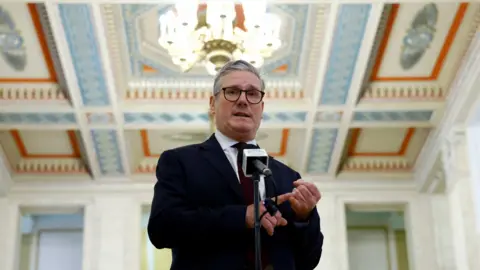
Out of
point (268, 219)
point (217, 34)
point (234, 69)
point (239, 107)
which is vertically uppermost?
point (217, 34)

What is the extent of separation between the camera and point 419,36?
26.5 feet

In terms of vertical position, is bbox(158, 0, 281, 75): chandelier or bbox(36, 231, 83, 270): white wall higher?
bbox(158, 0, 281, 75): chandelier

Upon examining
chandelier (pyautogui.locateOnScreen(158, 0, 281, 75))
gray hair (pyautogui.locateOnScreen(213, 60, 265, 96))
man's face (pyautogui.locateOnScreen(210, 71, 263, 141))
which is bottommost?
man's face (pyautogui.locateOnScreen(210, 71, 263, 141))

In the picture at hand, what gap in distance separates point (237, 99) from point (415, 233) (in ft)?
25.7

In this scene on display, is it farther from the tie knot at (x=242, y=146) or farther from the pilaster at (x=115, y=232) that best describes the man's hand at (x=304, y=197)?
the pilaster at (x=115, y=232)

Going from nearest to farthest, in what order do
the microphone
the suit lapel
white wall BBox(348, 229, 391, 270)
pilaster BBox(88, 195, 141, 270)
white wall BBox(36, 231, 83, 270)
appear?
the microphone → the suit lapel → pilaster BBox(88, 195, 141, 270) → white wall BBox(36, 231, 83, 270) → white wall BBox(348, 229, 391, 270)

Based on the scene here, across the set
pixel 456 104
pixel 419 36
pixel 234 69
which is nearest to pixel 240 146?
pixel 234 69

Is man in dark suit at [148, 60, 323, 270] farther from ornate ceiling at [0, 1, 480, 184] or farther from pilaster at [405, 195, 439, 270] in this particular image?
pilaster at [405, 195, 439, 270]

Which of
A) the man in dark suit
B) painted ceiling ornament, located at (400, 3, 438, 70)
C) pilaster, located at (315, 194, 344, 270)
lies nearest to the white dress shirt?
the man in dark suit

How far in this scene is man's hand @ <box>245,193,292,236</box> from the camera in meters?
2.31

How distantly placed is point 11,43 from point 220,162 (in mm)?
5972

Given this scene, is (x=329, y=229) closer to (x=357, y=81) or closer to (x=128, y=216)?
(x=357, y=81)

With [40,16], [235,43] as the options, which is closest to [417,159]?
[235,43]

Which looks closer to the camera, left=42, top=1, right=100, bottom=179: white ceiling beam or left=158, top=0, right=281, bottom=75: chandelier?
left=158, top=0, right=281, bottom=75: chandelier
